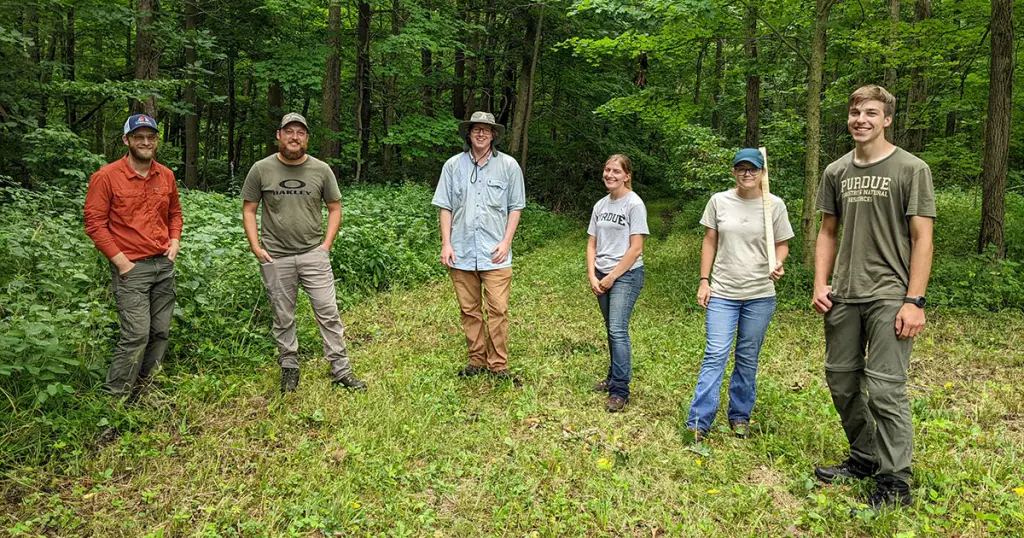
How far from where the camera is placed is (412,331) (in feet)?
22.9

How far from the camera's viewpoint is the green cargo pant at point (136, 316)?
4316 millimetres

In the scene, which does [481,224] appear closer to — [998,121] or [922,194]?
[922,194]

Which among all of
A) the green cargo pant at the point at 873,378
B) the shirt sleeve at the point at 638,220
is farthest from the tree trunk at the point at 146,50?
the green cargo pant at the point at 873,378

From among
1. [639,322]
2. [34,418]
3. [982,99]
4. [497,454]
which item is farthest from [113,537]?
[982,99]

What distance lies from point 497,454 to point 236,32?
1651cm

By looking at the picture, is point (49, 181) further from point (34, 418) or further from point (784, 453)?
point (784, 453)

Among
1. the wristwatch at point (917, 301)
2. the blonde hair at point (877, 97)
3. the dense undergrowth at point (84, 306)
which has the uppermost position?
the blonde hair at point (877, 97)

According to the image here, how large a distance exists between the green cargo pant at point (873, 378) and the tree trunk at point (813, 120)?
609 centimetres

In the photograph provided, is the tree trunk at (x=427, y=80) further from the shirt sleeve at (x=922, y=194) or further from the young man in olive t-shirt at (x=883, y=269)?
the shirt sleeve at (x=922, y=194)

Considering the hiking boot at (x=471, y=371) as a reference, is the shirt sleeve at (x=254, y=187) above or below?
above

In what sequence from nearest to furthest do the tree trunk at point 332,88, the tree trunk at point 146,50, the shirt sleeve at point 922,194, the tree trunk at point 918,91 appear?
1. the shirt sleeve at point 922,194
2. the tree trunk at point 146,50
3. the tree trunk at point 918,91
4. the tree trunk at point 332,88

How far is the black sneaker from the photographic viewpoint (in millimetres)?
3258

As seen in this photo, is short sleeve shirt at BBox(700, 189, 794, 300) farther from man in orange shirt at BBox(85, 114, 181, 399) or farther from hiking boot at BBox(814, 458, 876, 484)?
man in orange shirt at BBox(85, 114, 181, 399)

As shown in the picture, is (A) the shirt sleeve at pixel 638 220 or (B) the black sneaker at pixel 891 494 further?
(A) the shirt sleeve at pixel 638 220
